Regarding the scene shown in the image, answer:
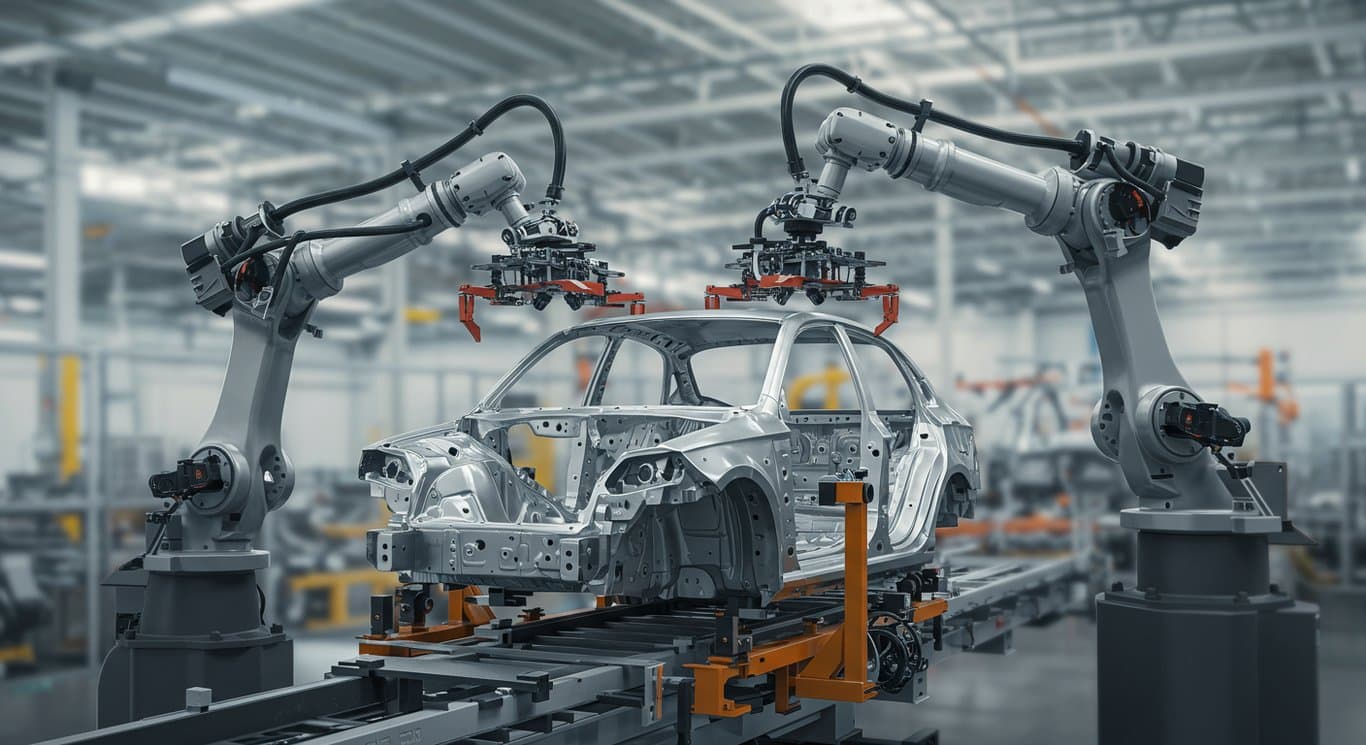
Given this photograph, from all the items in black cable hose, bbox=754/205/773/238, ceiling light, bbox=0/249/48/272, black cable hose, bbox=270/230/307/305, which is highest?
ceiling light, bbox=0/249/48/272

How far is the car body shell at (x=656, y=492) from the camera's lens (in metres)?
4.70

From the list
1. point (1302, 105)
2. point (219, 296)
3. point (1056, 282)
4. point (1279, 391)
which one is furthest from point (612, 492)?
point (1056, 282)

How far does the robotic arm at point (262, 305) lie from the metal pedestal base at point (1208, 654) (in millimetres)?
3231

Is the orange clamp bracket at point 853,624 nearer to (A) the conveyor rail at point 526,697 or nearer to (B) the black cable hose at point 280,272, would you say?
(A) the conveyor rail at point 526,697

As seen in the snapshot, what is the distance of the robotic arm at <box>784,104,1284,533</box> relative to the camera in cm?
552

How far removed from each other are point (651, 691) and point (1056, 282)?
89.4 feet

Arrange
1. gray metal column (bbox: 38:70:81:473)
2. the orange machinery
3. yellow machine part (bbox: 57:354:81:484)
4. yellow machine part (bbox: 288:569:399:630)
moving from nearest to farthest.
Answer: the orange machinery
yellow machine part (bbox: 57:354:81:484)
yellow machine part (bbox: 288:569:399:630)
gray metal column (bbox: 38:70:81:473)

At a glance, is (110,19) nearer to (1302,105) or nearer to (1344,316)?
(1302,105)

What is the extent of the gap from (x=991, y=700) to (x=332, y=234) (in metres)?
5.65

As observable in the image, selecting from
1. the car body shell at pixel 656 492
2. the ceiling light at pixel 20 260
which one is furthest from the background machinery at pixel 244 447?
the ceiling light at pixel 20 260

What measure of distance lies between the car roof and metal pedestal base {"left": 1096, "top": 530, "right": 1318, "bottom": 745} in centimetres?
192

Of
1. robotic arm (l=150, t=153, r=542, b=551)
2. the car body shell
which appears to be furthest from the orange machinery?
robotic arm (l=150, t=153, r=542, b=551)

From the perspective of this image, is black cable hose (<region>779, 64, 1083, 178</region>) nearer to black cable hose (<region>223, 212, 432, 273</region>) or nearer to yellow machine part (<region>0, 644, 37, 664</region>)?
black cable hose (<region>223, 212, 432, 273</region>)

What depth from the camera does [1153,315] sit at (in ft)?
19.2
